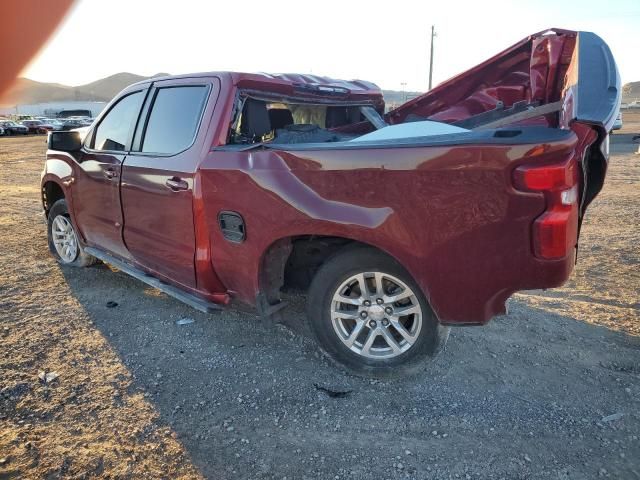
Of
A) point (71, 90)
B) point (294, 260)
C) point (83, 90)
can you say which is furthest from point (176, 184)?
point (83, 90)

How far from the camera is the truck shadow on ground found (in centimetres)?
245

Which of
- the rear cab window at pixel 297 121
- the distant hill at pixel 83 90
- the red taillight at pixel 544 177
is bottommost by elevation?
the red taillight at pixel 544 177

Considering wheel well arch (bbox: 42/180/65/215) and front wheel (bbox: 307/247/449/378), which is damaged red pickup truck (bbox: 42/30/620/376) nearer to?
front wheel (bbox: 307/247/449/378)

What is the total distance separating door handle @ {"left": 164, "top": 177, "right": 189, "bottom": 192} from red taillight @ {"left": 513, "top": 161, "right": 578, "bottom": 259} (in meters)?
2.14

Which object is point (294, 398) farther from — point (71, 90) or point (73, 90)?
point (71, 90)

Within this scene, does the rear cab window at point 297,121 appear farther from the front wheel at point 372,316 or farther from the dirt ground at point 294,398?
the dirt ground at point 294,398

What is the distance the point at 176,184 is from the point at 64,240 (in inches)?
105

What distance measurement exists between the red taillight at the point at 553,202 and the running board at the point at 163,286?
2.15 metres

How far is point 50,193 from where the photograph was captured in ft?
18.2

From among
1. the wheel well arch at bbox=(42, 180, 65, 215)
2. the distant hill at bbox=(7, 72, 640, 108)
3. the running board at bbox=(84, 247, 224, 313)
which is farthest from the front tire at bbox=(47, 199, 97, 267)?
the distant hill at bbox=(7, 72, 640, 108)

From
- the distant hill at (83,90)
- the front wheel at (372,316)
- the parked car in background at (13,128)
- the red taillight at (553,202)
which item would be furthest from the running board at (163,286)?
the distant hill at (83,90)

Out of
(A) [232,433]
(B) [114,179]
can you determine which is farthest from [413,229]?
(B) [114,179]

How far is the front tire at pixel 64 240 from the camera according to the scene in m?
5.24

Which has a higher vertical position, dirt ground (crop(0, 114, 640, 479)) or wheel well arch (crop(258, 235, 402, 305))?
wheel well arch (crop(258, 235, 402, 305))
